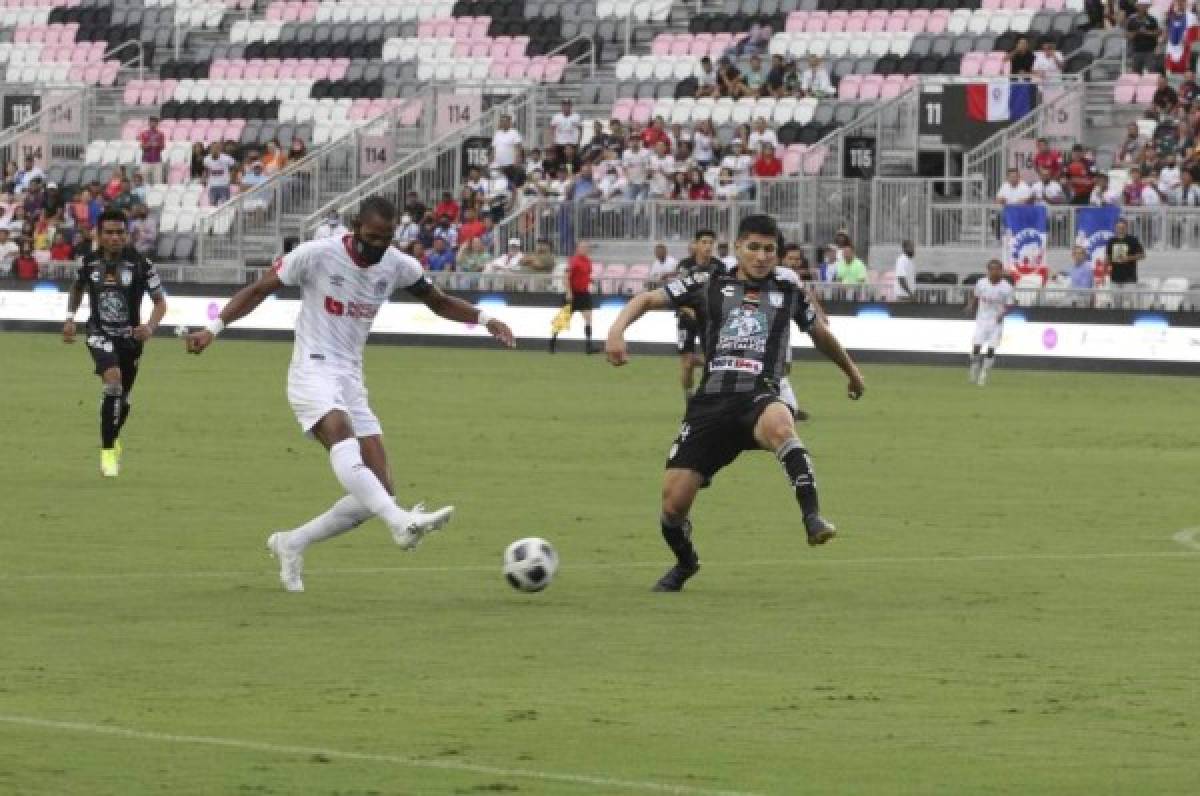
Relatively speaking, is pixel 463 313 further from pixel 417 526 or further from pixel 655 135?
pixel 655 135

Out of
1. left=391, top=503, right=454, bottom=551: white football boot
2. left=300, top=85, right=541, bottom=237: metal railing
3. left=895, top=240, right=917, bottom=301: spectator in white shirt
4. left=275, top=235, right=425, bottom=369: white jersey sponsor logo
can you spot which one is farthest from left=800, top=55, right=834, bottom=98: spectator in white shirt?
left=391, top=503, right=454, bottom=551: white football boot

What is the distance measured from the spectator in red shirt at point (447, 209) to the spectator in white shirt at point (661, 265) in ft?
18.1

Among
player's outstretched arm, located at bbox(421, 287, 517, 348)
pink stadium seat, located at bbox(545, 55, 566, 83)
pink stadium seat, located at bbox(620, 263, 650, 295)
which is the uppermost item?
pink stadium seat, located at bbox(545, 55, 566, 83)

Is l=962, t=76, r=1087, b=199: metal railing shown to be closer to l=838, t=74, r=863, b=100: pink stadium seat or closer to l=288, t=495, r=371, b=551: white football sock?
l=838, t=74, r=863, b=100: pink stadium seat

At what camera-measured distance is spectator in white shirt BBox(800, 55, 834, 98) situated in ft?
169

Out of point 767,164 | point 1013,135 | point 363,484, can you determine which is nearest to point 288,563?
point 363,484

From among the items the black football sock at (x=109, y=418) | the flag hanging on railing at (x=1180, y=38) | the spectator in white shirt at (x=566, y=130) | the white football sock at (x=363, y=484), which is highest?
the flag hanging on railing at (x=1180, y=38)

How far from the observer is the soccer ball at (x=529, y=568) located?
48.0 ft

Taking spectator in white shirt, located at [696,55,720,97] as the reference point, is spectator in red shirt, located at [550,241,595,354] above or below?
below

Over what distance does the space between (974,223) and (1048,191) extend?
145 centimetres

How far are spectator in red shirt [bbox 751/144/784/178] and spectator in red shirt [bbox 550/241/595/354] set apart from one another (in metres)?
3.58

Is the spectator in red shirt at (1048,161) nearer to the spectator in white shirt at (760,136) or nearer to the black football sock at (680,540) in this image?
the spectator in white shirt at (760,136)

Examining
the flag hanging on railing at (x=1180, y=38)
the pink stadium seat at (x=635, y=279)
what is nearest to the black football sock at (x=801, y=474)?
the pink stadium seat at (x=635, y=279)

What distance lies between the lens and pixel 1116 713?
10.9 metres
